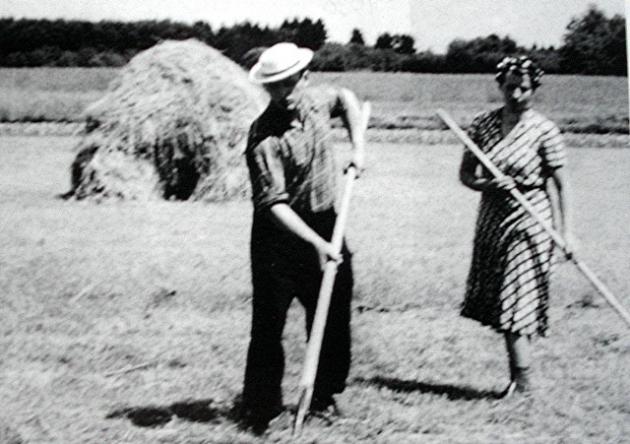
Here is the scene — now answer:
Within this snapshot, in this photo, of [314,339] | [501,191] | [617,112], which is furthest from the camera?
[617,112]

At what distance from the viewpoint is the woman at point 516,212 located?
8.90 feet

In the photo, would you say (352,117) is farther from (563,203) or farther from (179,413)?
(179,413)

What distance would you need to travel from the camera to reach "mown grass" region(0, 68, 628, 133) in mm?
2951

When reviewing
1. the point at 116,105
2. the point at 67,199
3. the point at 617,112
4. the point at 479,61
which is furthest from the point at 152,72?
the point at 617,112

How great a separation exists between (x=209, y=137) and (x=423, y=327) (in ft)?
3.38

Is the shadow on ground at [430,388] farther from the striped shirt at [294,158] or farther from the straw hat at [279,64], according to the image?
the straw hat at [279,64]

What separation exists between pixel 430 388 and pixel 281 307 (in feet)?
1.81

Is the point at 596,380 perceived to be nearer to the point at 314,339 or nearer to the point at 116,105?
the point at 314,339

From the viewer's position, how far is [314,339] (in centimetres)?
248

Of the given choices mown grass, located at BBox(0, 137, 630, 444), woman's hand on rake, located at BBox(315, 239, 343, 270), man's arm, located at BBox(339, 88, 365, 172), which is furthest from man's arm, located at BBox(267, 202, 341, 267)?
mown grass, located at BBox(0, 137, 630, 444)

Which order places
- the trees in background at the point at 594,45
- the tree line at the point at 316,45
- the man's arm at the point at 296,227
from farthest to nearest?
the trees in background at the point at 594,45 < the tree line at the point at 316,45 < the man's arm at the point at 296,227

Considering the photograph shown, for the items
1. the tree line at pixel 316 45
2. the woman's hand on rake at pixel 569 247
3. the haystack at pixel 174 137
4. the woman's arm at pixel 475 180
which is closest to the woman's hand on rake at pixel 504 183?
the woman's arm at pixel 475 180

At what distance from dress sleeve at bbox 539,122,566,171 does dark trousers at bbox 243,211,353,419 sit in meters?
0.66

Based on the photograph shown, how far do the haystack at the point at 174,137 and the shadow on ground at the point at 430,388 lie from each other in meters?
0.88
